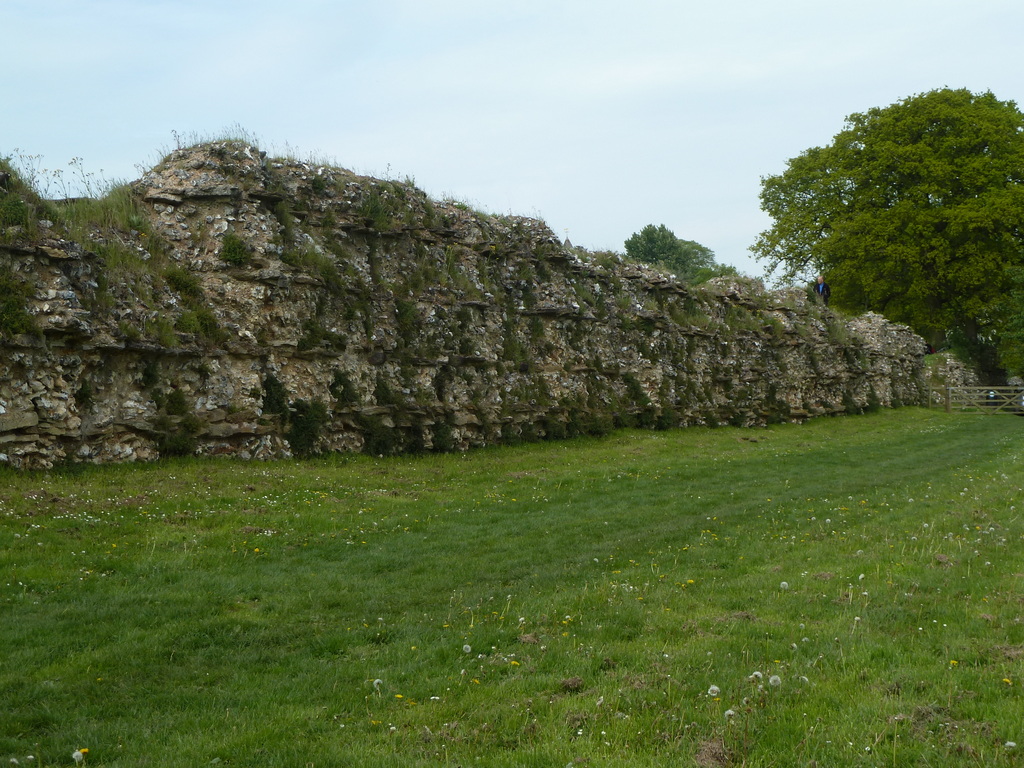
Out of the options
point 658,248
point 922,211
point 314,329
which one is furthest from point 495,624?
point 658,248

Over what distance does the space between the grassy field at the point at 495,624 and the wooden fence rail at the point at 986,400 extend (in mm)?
34242

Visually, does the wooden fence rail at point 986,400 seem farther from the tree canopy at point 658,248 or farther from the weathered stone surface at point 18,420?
the weathered stone surface at point 18,420

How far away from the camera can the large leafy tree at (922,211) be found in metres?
50.7

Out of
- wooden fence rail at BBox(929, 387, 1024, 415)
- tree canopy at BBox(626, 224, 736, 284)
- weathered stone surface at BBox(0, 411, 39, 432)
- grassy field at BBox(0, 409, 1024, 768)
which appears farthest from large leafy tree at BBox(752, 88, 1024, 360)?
weathered stone surface at BBox(0, 411, 39, 432)

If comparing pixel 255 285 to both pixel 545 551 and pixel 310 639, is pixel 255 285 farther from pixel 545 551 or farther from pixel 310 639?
pixel 310 639

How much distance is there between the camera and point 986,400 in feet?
164

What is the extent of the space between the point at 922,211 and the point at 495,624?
52.1 metres

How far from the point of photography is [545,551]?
13156 millimetres

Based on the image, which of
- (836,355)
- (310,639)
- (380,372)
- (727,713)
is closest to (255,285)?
(380,372)

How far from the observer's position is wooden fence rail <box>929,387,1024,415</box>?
1897 inches

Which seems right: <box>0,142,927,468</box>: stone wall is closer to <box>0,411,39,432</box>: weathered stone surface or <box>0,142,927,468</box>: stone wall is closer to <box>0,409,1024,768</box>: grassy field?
<box>0,411,39,432</box>: weathered stone surface

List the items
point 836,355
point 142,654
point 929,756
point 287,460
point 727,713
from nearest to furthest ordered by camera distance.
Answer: point 929,756 → point 727,713 → point 142,654 → point 287,460 → point 836,355

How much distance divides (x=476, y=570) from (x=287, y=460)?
9.78 metres

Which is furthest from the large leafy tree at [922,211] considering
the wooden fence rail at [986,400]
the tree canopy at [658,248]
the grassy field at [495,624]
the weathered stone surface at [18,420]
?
the weathered stone surface at [18,420]
